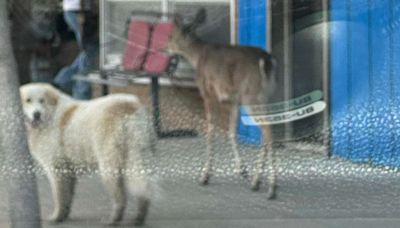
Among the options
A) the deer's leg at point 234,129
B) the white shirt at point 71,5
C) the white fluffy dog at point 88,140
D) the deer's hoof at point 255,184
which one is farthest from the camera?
the deer's hoof at point 255,184

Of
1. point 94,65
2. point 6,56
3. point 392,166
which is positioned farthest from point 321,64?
point 6,56

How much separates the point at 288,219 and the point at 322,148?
1.62ft

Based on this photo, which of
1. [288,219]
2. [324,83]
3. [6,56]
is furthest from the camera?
[288,219]

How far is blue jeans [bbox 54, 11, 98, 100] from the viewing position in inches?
183

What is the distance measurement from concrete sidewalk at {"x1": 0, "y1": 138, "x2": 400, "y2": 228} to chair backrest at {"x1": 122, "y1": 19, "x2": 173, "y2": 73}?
0.42m

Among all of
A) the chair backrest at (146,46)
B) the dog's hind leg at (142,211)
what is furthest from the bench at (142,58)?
the dog's hind leg at (142,211)

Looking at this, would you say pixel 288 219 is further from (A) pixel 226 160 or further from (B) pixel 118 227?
(B) pixel 118 227

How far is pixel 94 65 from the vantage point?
15.3ft

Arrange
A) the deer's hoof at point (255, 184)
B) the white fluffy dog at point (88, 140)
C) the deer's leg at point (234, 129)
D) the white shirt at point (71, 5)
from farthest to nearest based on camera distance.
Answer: the deer's hoof at point (255, 184)
the deer's leg at point (234, 129)
the white fluffy dog at point (88, 140)
the white shirt at point (71, 5)

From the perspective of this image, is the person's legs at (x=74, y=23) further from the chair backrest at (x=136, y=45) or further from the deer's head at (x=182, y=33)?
the deer's head at (x=182, y=33)

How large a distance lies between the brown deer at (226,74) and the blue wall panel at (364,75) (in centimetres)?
36

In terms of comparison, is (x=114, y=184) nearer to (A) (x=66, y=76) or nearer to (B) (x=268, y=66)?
(A) (x=66, y=76)

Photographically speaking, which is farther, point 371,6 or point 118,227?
point 118,227

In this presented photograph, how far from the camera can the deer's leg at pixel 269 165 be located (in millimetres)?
4805
